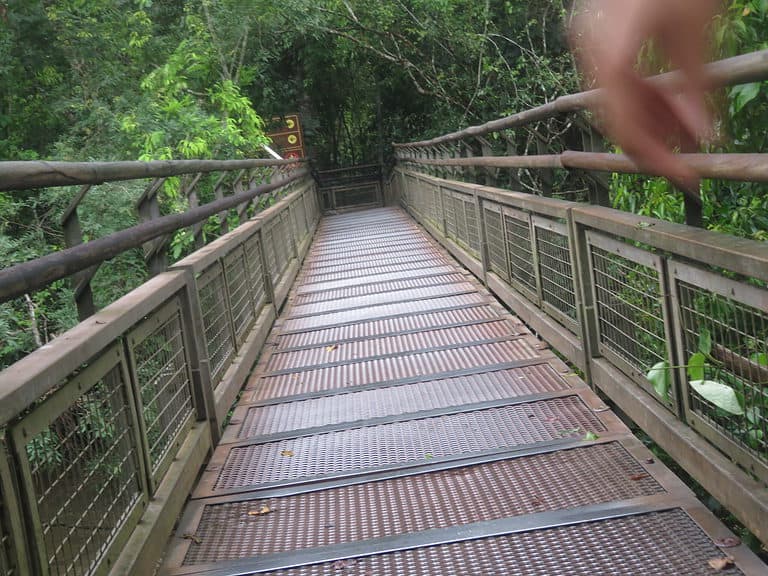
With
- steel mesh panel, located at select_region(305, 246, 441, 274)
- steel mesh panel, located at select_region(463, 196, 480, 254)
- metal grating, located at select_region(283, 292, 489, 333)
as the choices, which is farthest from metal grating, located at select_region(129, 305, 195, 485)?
steel mesh panel, located at select_region(305, 246, 441, 274)

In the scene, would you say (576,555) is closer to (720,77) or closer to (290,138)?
(720,77)

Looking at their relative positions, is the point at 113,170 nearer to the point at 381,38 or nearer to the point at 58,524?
the point at 58,524

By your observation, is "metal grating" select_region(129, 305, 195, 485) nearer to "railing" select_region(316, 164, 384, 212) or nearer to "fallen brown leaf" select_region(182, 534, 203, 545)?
"fallen brown leaf" select_region(182, 534, 203, 545)

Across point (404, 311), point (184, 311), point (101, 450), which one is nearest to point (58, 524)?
point (101, 450)

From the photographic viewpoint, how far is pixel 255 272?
243 inches

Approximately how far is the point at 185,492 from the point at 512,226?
307 cm

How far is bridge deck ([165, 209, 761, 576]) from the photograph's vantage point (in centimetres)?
246

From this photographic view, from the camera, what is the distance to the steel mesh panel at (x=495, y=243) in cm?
597

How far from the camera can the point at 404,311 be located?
6543 millimetres

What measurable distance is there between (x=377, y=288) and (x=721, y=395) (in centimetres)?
574

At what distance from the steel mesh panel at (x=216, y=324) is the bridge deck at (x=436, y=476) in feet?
0.85

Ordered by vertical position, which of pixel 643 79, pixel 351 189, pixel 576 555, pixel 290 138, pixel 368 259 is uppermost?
pixel 290 138

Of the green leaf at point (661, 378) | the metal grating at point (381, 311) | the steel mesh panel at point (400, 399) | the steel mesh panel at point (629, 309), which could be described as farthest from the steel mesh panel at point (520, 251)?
the green leaf at point (661, 378)

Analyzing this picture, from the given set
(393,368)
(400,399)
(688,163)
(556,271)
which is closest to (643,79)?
(688,163)
